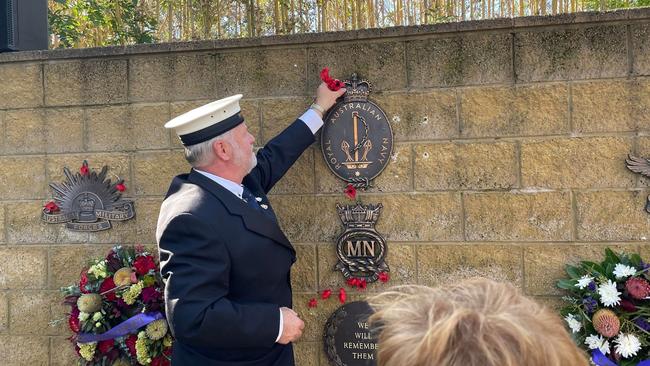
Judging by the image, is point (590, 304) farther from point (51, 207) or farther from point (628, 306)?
point (51, 207)

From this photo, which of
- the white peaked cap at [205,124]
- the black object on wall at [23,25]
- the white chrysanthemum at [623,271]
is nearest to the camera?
the white peaked cap at [205,124]

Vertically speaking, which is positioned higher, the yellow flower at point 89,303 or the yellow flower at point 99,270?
the yellow flower at point 99,270

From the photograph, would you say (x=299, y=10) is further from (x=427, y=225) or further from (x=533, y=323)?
(x=533, y=323)

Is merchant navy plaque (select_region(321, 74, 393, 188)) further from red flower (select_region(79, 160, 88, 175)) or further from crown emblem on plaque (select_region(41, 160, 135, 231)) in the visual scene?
red flower (select_region(79, 160, 88, 175))

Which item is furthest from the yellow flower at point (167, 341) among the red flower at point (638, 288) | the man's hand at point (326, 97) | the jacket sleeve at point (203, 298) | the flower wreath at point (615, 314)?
the red flower at point (638, 288)

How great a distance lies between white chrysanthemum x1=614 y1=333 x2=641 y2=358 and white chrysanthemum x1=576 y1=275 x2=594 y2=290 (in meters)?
0.25

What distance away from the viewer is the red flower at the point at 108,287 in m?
3.28

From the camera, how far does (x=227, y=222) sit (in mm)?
2486

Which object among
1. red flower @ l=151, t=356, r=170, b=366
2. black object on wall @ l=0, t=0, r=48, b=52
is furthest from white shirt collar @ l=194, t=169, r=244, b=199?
black object on wall @ l=0, t=0, r=48, b=52

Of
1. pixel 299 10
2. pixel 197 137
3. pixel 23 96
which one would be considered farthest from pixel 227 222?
pixel 299 10

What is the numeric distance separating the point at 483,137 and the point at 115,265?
201cm

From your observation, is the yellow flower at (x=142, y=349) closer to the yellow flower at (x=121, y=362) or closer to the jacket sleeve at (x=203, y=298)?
the yellow flower at (x=121, y=362)

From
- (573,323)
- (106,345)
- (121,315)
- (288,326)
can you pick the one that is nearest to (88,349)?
(106,345)

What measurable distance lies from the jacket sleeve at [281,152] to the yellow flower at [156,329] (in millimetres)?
853
